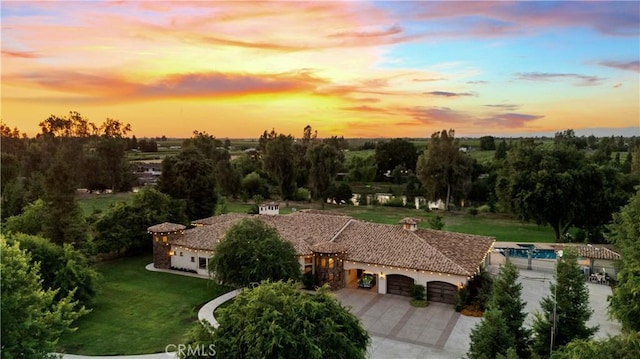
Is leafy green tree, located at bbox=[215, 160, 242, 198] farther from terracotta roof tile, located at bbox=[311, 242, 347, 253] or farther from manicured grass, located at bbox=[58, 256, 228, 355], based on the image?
terracotta roof tile, located at bbox=[311, 242, 347, 253]

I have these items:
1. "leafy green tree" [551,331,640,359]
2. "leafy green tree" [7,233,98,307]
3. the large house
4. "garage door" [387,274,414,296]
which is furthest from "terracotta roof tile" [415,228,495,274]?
"leafy green tree" [7,233,98,307]

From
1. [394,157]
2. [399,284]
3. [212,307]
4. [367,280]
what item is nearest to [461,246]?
[399,284]

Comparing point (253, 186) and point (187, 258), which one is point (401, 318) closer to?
point (187, 258)

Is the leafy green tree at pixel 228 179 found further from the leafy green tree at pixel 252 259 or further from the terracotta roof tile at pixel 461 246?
the leafy green tree at pixel 252 259

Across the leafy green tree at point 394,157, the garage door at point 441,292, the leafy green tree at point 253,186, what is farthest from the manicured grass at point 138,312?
the leafy green tree at point 394,157

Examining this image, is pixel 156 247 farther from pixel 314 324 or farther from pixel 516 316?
pixel 516 316

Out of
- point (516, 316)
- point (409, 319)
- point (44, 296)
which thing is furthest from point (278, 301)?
point (409, 319)
